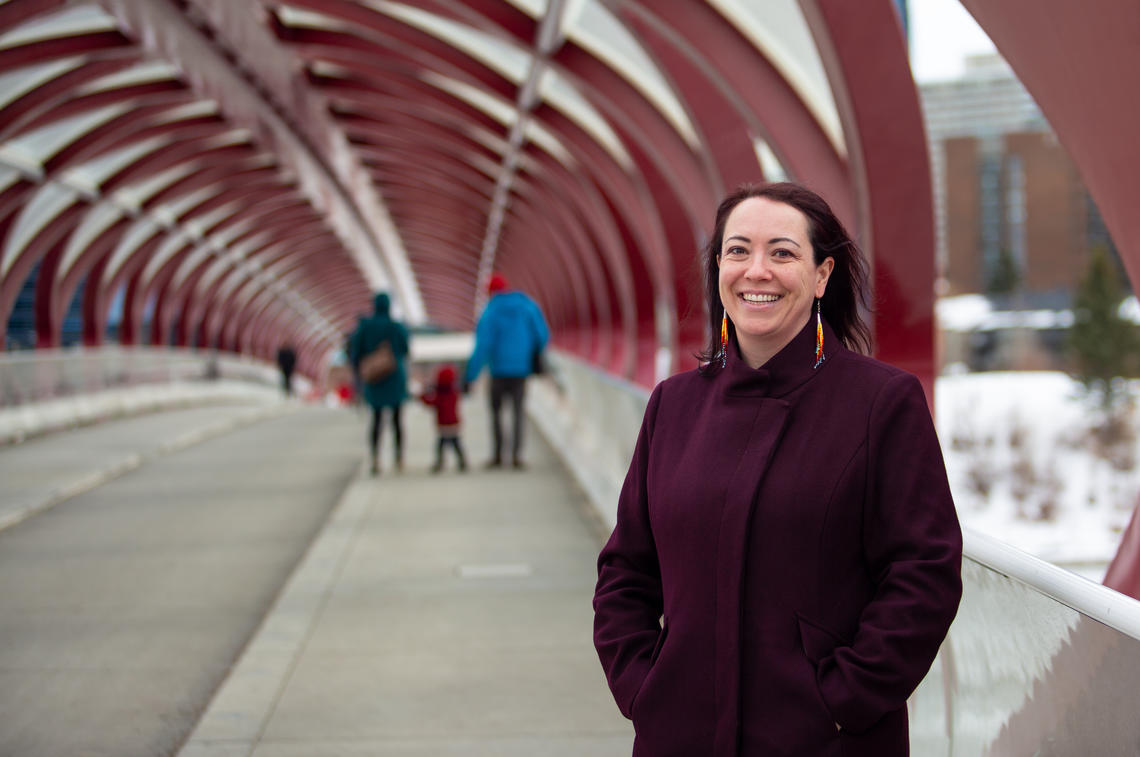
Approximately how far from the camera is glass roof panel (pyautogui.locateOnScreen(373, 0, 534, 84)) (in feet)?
54.6

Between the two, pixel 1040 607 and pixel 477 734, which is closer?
pixel 1040 607

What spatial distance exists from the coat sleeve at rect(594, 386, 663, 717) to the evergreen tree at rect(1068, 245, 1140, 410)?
59120mm

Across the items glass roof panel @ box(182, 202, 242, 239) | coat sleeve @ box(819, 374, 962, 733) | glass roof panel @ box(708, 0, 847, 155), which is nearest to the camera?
coat sleeve @ box(819, 374, 962, 733)

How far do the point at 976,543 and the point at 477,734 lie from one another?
2.29 metres

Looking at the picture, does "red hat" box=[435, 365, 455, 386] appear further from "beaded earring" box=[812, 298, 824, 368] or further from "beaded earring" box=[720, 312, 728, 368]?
"beaded earring" box=[812, 298, 824, 368]

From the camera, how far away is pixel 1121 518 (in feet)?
121

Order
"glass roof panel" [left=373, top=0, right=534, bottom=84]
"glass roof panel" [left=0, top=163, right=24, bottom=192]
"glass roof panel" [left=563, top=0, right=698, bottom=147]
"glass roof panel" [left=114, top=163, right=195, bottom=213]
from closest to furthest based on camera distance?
"glass roof panel" [left=563, top=0, right=698, bottom=147] < "glass roof panel" [left=373, top=0, right=534, bottom=84] < "glass roof panel" [left=0, top=163, right=24, bottom=192] < "glass roof panel" [left=114, top=163, right=195, bottom=213]

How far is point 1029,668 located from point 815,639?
2.58 feet

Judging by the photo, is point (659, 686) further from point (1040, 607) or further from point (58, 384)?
point (58, 384)

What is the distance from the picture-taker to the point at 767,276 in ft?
7.20

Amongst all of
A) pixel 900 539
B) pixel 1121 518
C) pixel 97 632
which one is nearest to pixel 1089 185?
pixel 900 539

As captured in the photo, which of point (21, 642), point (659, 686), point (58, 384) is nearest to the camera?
point (659, 686)

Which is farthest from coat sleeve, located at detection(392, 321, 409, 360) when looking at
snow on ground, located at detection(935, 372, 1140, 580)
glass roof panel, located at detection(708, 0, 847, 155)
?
snow on ground, located at detection(935, 372, 1140, 580)

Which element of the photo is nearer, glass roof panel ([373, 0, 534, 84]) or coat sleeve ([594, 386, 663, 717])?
coat sleeve ([594, 386, 663, 717])
